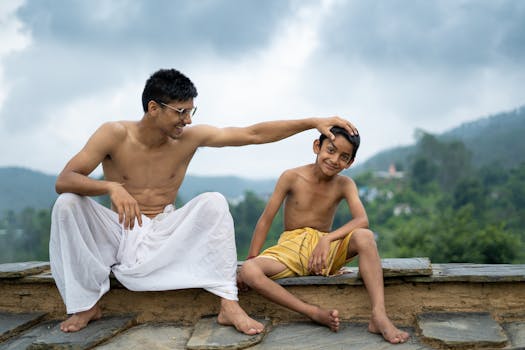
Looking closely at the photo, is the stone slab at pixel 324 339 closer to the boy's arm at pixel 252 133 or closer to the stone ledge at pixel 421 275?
the stone ledge at pixel 421 275

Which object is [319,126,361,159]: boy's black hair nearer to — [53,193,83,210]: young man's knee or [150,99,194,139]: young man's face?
[150,99,194,139]: young man's face

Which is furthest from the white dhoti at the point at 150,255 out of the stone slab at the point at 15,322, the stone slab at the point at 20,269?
the stone slab at the point at 20,269

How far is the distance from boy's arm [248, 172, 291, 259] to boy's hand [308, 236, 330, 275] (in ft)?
1.10

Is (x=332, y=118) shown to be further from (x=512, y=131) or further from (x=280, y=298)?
(x=512, y=131)

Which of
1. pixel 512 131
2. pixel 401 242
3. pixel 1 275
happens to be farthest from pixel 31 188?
pixel 512 131

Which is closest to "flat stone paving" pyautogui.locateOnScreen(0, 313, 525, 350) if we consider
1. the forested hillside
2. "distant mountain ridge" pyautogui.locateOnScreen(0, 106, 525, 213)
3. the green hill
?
the forested hillside

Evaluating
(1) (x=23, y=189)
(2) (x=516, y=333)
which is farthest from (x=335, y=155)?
(1) (x=23, y=189)

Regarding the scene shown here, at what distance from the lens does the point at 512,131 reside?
66.3 meters

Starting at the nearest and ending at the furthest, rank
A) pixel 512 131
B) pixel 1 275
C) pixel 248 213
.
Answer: pixel 1 275
pixel 248 213
pixel 512 131

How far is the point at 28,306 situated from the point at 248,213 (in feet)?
131

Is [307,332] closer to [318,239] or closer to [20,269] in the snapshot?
[318,239]

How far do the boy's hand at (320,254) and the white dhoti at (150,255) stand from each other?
15.3 inches

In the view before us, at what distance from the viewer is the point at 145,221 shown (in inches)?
126

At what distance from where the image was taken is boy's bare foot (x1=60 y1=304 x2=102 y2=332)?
9.52 ft
